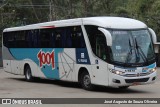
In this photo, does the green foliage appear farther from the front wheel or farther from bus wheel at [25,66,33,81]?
the front wheel

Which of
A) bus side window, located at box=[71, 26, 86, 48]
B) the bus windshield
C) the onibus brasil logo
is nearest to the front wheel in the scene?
bus side window, located at box=[71, 26, 86, 48]

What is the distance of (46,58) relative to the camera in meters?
23.0

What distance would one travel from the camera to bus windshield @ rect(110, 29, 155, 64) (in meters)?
17.5

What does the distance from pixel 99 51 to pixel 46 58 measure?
5548 mm

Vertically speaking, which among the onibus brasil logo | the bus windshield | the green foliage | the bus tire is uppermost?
the green foliage

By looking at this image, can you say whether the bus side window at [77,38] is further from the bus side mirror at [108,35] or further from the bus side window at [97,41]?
the bus side mirror at [108,35]

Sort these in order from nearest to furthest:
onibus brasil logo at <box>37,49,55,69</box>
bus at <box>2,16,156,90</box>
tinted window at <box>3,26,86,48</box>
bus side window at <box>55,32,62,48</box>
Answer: bus at <box>2,16,156,90</box>
tinted window at <box>3,26,86,48</box>
bus side window at <box>55,32,62,48</box>
onibus brasil logo at <box>37,49,55,69</box>

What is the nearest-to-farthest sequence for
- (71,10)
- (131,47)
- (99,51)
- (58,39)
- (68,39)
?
(131,47), (99,51), (68,39), (58,39), (71,10)

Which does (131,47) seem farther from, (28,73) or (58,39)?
(28,73)

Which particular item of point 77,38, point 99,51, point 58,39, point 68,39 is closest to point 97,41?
point 99,51

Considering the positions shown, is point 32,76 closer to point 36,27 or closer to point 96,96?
point 36,27

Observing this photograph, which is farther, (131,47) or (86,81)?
(86,81)

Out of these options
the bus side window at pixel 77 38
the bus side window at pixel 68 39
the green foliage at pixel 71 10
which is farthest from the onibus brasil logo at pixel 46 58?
Result: the green foliage at pixel 71 10

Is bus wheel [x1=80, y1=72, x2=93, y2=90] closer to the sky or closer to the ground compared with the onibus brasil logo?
closer to the ground
